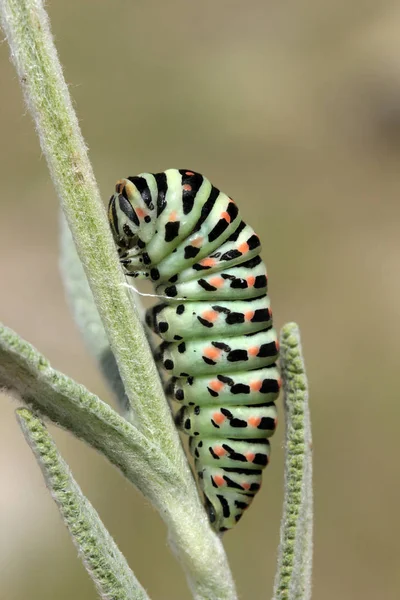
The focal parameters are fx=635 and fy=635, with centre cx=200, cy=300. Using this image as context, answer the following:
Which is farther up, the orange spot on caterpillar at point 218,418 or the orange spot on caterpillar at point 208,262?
the orange spot on caterpillar at point 208,262

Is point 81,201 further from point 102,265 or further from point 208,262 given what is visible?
point 208,262

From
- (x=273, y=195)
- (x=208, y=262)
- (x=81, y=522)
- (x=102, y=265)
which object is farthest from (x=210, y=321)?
(x=273, y=195)

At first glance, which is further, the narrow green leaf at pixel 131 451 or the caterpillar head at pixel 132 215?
the caterpillar head at pixel 132 215

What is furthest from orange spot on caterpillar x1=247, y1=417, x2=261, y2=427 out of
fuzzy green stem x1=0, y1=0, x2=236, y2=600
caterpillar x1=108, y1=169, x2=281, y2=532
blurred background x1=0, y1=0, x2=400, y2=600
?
blurred background x1=0, y1=0, x2=400, y2=600

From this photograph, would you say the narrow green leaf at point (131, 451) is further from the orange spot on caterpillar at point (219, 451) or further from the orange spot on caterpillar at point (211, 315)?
the orange spot on caterpillar at point (211, 315)

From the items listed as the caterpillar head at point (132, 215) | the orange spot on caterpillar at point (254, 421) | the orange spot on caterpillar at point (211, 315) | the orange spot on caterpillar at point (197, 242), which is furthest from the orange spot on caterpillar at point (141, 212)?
the orange spot on caterpillar at point (254, 421)

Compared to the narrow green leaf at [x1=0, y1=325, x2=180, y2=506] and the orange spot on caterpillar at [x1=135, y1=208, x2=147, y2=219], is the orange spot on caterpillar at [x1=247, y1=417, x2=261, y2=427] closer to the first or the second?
the narrow green leaf at [x1=0, y1=325, x2=180, y2=506]

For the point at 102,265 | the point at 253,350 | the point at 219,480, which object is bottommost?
the point at 219,480
